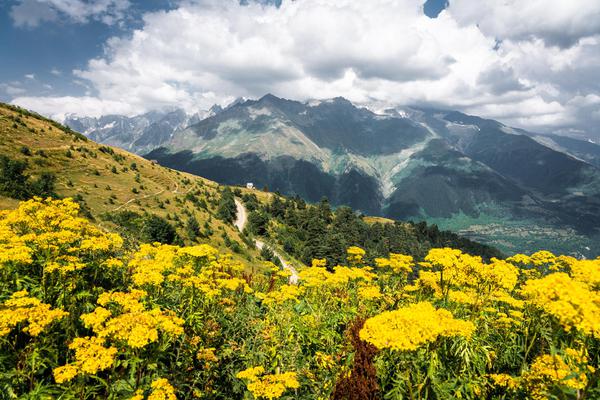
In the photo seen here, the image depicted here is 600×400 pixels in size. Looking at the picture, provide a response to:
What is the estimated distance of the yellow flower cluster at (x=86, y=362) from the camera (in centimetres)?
577

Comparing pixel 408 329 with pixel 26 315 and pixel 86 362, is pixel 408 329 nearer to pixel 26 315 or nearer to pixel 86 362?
pixel 86 362

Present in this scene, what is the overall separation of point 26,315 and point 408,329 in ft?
27.2

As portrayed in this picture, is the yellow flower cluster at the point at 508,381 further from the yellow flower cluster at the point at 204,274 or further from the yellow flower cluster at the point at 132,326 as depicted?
the yellow flower cluster at the point at 204,274

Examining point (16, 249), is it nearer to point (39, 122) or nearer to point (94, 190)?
point (94, 190)

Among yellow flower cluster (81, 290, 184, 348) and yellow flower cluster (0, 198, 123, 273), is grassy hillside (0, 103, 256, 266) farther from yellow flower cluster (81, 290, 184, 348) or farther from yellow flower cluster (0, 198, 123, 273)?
yellow flower cluster (81, 290, 184, 348)

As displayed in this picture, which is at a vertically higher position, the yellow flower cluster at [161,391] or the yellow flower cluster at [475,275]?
the yellow flower cluster at [475,275]

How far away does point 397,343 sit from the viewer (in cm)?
614

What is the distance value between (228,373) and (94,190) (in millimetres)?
76461

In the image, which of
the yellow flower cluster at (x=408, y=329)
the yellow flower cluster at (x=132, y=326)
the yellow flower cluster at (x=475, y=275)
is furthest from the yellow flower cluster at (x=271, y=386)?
the yellow flower cluster at (x=475, y=275)

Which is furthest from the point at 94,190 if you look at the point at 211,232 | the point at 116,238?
the point at 116,238

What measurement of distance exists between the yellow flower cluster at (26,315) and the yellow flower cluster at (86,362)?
103 cm

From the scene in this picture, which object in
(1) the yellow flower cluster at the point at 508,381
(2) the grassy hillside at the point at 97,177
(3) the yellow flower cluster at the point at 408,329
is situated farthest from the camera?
(2) the grassy hillside at the point at 97,177

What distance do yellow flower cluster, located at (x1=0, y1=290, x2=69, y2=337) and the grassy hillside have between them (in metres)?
56.0

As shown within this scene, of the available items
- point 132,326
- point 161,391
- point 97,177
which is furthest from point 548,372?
point 97,177
